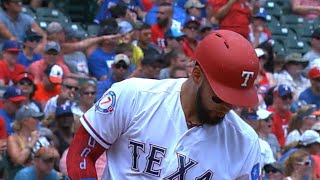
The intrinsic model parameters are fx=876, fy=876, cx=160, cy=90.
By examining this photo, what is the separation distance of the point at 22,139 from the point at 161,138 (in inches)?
139

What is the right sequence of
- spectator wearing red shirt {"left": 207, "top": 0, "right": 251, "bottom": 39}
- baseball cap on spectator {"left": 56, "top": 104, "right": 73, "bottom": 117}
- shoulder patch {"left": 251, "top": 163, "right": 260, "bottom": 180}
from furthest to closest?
1. spectator wearing red shirt {"left": 207, "top": 0, "right": 251, "bottom": 39}
2. baseball cap on spectator {"left": 56, "top": 104, "right": 73, "bottom": 117}
3. shoulder patch {"left": 251, "top": 163, "right": 260, "bottom": 180}

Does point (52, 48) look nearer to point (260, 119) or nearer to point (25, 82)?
point (25, 82)

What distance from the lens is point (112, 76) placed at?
28.3 feet

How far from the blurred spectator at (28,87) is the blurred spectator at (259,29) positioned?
149 inches

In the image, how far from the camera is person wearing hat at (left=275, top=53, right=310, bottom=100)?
10234 mm

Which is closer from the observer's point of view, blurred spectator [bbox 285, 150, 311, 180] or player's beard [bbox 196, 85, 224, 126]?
player's beard [bbox 196, 85, 224, 126]

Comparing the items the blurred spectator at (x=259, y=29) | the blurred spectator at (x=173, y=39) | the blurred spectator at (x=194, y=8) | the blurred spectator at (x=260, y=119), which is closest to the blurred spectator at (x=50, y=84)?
the blurred spectator at (x=173, y=39)

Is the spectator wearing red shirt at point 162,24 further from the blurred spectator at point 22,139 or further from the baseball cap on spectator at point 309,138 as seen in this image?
the blurred spectator at point 22,139

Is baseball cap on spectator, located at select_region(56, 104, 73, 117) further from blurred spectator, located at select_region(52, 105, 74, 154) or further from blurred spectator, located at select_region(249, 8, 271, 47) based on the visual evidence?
blurred spectator, located at select_region(249, 8, 271, 47)

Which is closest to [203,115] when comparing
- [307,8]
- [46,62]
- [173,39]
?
[46,62]

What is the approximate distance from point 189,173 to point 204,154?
0.33 ft

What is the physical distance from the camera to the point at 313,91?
30.7ft

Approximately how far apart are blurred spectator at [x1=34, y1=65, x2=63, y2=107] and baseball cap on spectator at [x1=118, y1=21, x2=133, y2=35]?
1.31 m


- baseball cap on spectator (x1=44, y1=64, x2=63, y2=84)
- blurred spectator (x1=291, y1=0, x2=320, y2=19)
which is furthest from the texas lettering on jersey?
blurred spectator (x1=291, y1=0, x2=320, y2=19)
